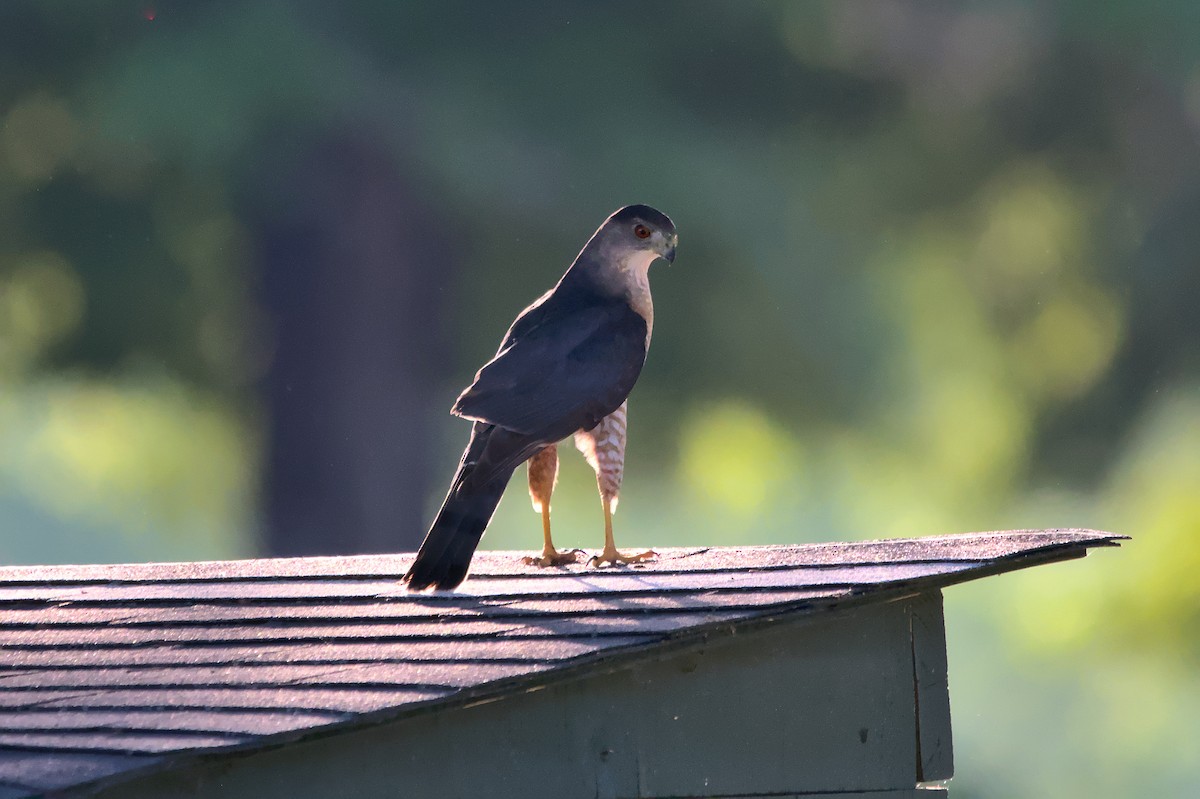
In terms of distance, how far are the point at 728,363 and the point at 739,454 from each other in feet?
2.61

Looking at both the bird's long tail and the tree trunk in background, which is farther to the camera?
the tree trunk in background

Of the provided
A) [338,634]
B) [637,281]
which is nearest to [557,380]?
[637,281]

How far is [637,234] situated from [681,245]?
15.4 feet

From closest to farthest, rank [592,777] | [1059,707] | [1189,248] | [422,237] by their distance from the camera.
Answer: [592,777] < [1189,248] < [422,237] < [1059,707]

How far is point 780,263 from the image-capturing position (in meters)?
9.76

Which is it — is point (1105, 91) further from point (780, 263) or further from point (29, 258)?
point (29, 258)

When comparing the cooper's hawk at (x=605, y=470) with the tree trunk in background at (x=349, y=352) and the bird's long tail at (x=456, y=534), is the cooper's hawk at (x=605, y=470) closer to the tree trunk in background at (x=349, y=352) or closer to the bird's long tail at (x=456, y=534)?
the bird's long tail at (x=456, y=534)

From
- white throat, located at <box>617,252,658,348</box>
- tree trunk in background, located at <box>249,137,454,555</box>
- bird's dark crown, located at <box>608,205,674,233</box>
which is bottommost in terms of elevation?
white throat, located at <box>617,252,658,348</box>

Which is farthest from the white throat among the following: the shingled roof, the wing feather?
the shingled roof

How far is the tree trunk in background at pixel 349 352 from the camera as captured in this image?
392 inches

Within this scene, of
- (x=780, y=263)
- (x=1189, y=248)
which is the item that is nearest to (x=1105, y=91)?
(x=1189, y=248)

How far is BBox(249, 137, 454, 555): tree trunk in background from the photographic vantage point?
9.97 metres

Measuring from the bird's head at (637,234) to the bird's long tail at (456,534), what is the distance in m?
1.07

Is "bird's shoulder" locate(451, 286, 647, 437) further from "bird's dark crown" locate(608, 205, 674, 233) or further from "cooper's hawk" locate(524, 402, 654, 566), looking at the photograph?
"bird's dark crown" locate(608, 205, 674, 233)
